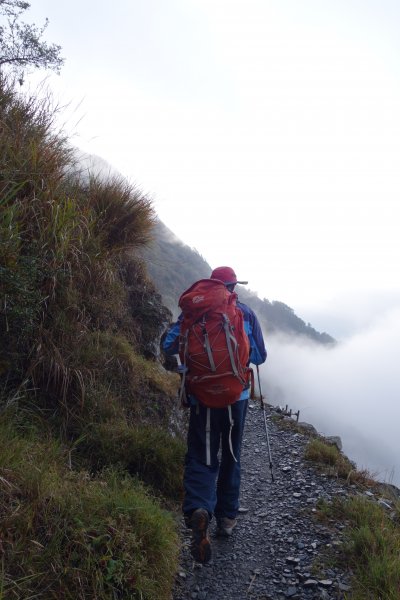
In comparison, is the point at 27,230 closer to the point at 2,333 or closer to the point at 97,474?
the point at 2,333

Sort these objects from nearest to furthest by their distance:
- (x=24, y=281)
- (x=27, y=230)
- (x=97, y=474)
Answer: (x=97, y=474)
(x=24, y=281)
(x=27, y=230)

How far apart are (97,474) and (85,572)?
4.16 ft

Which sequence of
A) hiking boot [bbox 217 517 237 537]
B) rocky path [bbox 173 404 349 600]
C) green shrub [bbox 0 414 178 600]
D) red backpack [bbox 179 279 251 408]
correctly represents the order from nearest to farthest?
green shrub [bbox 0 414 178 600] < rocky path [bbox 173 404 349 600] < red backpack [bbox 179 279 251 408] < hiking boot [bbox 217 517 237 537]

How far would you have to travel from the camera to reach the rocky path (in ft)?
12.1

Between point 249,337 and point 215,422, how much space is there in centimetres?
93

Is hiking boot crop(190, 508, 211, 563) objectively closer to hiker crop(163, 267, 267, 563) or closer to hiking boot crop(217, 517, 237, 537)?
hiker crop(163, 267, 267, 563)

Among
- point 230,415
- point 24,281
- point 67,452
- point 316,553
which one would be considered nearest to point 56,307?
point 24,281

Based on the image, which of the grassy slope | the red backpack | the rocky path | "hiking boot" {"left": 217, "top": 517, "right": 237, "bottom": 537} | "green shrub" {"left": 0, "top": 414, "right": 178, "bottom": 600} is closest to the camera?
"green shrub" {"left": 0, "top": 414, "right": 178, "bottom": 600}

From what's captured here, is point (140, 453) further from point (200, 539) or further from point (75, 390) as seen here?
point (200, 539)

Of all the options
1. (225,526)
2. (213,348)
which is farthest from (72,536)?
(225,526)

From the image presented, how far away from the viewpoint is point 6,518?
267cm

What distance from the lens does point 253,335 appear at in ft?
15.3

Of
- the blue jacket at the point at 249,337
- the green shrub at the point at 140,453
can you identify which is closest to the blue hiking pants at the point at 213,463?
the blue jacket at the point at 249,337

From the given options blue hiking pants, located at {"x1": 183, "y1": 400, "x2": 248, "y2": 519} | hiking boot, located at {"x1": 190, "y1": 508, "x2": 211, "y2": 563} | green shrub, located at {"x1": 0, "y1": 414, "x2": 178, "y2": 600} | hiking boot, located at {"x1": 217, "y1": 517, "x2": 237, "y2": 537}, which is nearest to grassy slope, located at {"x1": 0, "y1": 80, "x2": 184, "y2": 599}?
green shrub, located at {"x1": 0, "y1": 414, "x2": 178, "y2": 600}
